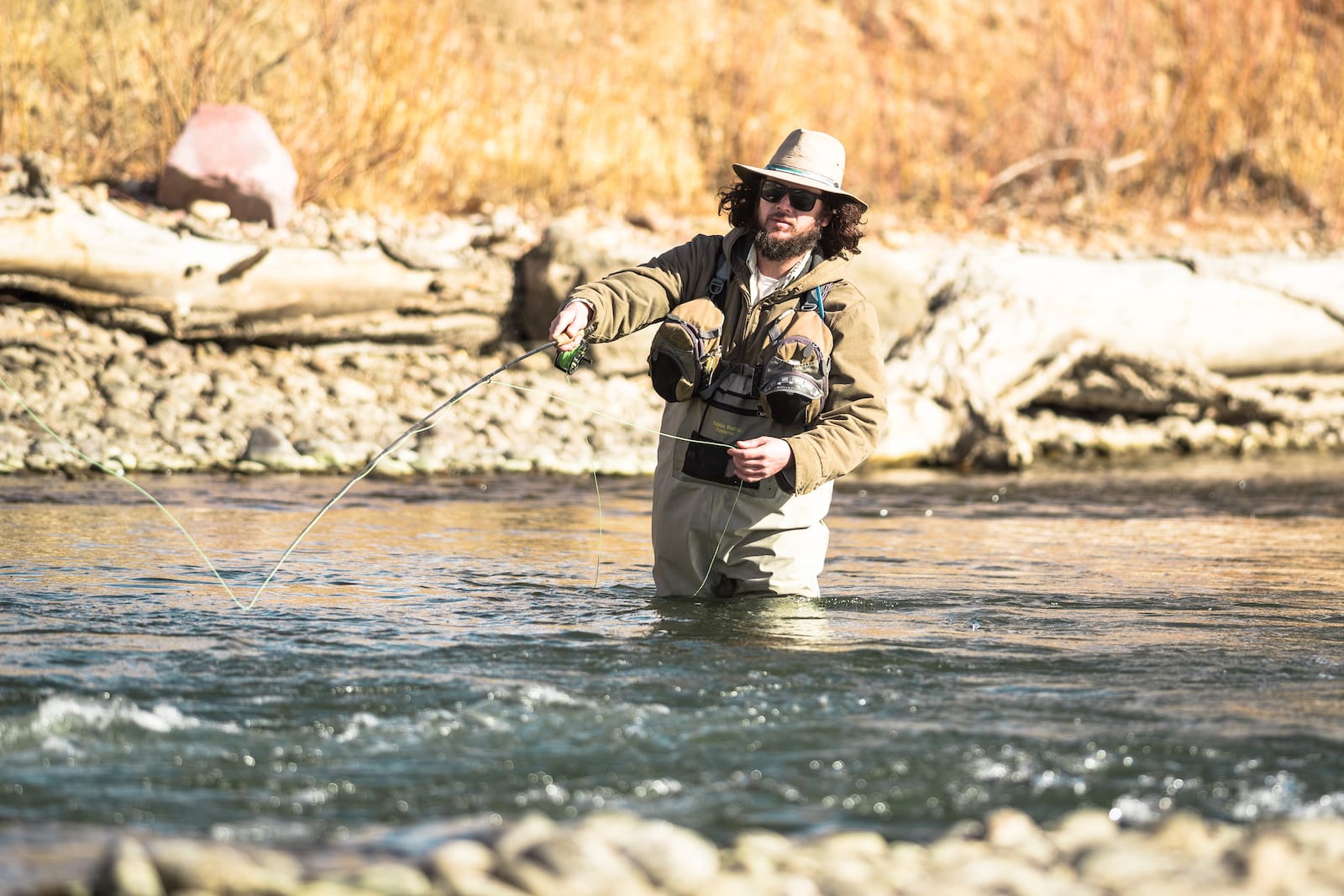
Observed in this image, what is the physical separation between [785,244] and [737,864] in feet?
7.55

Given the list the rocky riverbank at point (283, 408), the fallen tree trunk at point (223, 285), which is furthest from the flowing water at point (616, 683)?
the fallen tree trunk at point (223, 285)

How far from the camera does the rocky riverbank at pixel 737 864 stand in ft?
8.38

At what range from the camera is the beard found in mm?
4680

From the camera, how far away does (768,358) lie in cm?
458

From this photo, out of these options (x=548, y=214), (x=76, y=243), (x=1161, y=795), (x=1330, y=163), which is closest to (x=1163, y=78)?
(x=1330, y=163)

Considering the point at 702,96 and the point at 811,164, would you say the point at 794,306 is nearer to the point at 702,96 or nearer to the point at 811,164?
the point at 811,164

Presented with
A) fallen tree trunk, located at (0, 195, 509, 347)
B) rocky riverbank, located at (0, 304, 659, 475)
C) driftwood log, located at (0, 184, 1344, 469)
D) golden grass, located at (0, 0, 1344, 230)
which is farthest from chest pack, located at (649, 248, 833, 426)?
golden grass, located at (0, 0, 1344, 230)

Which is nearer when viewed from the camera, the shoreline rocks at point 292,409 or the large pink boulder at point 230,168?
the shoreline rocks at point 292,409

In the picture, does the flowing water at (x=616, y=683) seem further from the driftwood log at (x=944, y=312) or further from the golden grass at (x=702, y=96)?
the golden grass at (x=702, y=96)

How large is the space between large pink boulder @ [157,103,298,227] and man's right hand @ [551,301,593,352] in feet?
18.9

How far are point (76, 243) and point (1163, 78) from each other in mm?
12531

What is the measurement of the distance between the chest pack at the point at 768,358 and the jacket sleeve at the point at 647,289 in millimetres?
94

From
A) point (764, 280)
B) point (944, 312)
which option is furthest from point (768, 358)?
point (944, 312)

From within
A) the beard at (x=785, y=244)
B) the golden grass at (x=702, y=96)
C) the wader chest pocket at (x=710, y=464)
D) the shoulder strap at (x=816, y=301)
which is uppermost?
the golden grass at (x=702, y=96)
